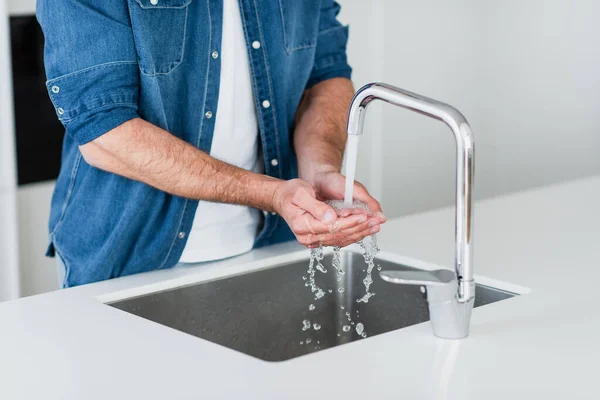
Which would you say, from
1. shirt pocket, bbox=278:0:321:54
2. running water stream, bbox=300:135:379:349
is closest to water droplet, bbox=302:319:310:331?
running water stream, bbox=300:135:379:349

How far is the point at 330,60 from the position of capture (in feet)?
6.92

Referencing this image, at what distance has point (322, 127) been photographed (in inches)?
78.4

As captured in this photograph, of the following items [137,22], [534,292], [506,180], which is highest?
[137,22]

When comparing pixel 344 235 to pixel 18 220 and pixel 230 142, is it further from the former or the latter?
pixel 18 220

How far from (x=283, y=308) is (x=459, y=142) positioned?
627 mm

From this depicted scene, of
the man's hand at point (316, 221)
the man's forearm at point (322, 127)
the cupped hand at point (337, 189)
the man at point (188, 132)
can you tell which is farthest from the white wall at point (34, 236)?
the man's hand at point (316, 221)

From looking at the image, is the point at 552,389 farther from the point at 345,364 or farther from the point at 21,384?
the point at 21,384

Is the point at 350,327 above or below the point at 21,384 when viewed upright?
below

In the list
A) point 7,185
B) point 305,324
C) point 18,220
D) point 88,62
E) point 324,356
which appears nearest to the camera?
point 324,356

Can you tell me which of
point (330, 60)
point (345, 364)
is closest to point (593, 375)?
point (345, 364)

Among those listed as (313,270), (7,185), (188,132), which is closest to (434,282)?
(313,270)

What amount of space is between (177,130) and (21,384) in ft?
2.50

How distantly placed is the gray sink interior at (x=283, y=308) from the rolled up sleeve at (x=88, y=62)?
0.34 metres

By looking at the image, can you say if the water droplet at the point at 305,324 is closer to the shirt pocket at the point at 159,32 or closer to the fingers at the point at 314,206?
the fingers at the point at 314,206
